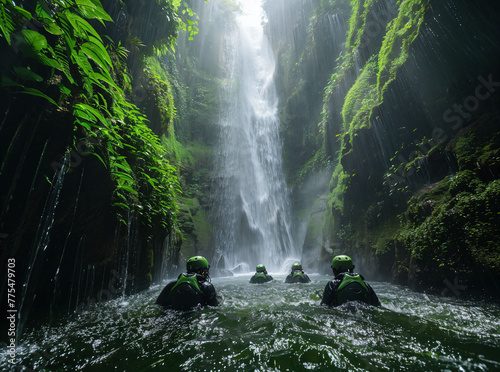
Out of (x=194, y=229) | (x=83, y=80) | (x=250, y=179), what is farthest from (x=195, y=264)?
(x=250, y=179)

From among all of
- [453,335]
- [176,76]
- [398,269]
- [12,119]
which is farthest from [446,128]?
[176,76]

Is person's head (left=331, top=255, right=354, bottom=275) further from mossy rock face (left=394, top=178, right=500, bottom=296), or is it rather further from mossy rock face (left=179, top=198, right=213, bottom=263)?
mossy rock face (left=179, top=198, right=213, bottom=263)

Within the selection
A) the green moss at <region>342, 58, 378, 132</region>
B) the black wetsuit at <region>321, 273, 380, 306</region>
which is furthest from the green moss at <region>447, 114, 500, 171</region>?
the green moss at <region>342, 58, 378, 132</region>

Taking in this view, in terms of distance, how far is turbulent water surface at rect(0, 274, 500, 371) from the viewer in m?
2.14

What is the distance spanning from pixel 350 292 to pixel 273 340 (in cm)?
205

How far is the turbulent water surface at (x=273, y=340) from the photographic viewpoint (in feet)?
7.01

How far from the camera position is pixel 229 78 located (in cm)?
3178

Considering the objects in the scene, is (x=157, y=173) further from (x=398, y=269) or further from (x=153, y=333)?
(x=398, y=269)

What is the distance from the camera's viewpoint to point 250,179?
22812mm

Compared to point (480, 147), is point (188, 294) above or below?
below

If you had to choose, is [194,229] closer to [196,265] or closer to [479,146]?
[196,265]

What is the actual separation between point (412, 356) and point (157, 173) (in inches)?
255

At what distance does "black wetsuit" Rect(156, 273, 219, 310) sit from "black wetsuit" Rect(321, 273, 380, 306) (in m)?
2.18

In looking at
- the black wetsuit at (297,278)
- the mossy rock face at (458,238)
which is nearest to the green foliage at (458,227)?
the mossy rock face at (458,238)
